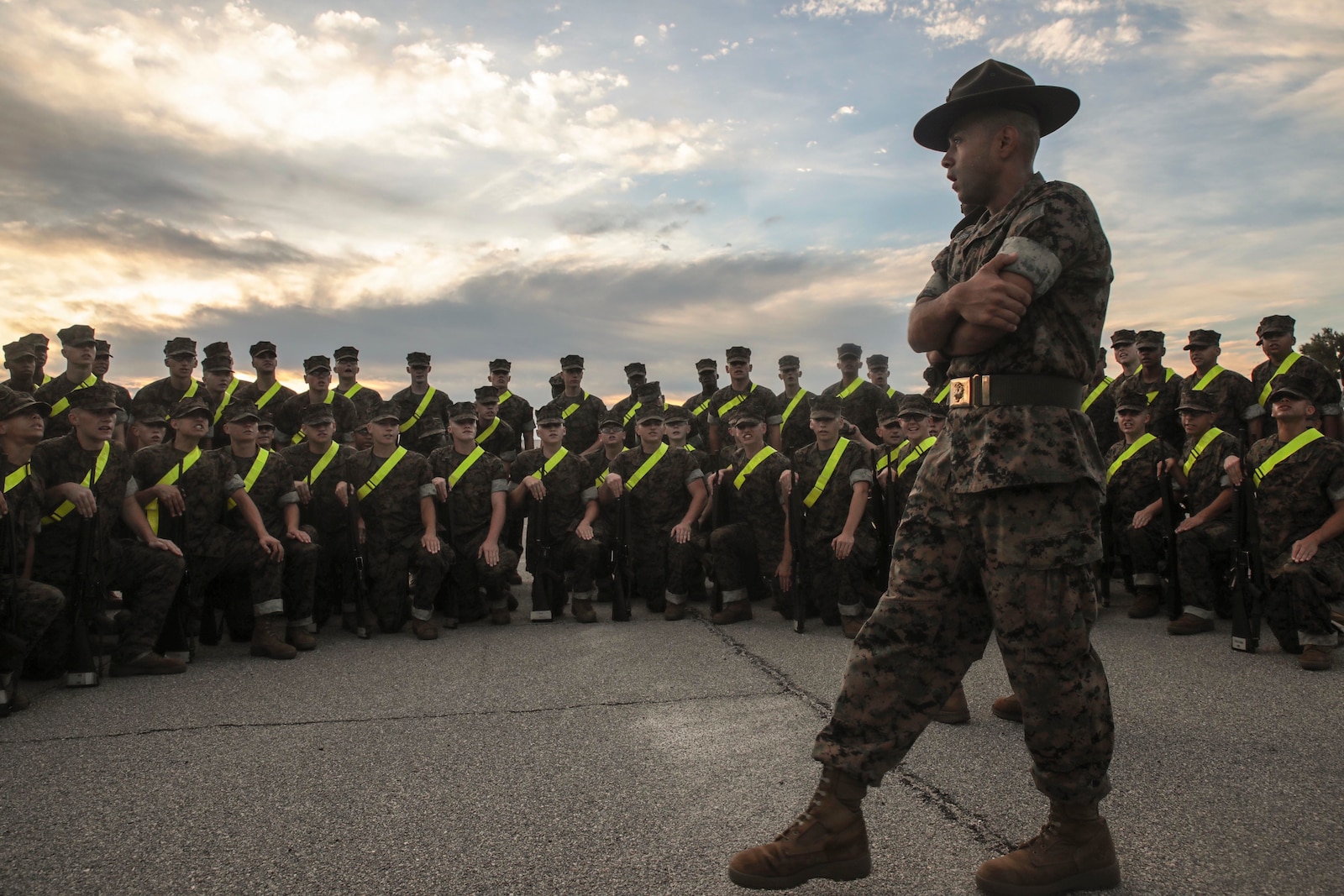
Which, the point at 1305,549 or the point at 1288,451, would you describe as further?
the point at 1288,451

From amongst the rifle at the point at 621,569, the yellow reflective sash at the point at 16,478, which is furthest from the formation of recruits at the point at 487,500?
the rifle at the point at 621,569

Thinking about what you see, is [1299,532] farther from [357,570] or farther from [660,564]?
[357,570]

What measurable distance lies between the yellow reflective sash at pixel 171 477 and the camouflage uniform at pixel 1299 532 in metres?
7.15

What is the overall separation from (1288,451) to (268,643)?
6.85m

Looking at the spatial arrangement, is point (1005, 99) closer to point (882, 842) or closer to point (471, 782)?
point (882, 842)

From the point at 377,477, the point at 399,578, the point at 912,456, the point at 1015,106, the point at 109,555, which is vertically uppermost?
the point at 1015,106

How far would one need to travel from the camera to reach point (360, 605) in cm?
682

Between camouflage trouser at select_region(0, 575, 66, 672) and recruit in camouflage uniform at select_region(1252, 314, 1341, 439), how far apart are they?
29.7 ft

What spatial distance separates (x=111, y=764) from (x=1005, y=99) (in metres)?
4.15

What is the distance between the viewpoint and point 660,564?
318 inches

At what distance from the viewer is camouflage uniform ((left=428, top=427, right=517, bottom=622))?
7477 mm

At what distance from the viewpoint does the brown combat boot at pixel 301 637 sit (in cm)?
637

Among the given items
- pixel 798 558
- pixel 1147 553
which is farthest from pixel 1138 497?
pixel 798 558

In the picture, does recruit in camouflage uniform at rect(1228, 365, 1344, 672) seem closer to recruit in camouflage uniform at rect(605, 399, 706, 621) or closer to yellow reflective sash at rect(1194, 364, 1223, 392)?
yellow reflective sash at rect(1194, 364, 1223, 392)
